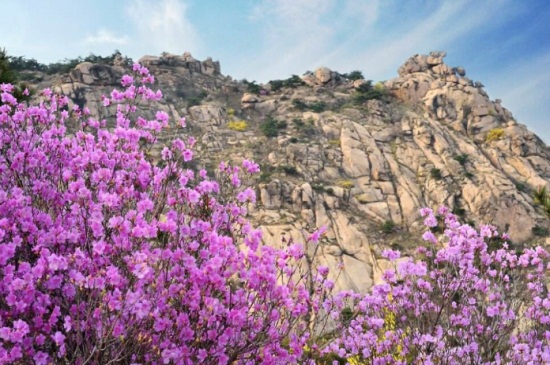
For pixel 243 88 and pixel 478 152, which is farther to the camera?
pixel 243 88

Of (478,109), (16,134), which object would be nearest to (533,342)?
(16,134)

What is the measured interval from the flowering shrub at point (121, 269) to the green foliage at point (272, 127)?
33.1 m

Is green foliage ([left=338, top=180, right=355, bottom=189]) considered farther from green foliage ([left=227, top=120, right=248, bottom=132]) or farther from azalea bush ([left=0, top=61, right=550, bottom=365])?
azalea bush ([left=0, top=61, right=550, bottom=365])

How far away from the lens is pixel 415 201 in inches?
1238

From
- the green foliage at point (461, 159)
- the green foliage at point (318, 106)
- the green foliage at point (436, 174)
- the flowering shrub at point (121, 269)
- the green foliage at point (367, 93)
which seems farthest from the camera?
the green foliage at point (367, 93)

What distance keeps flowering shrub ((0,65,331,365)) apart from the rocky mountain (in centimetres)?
1984

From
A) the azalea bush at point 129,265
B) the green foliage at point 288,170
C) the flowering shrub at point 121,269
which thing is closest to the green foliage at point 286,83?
the green foliage at point 288,170

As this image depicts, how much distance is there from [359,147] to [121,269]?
33730mm

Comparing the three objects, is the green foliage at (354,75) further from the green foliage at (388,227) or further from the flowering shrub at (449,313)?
the flowering shrub at (449,313)

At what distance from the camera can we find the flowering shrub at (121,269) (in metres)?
3.14

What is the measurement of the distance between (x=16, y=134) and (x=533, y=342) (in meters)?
9.41

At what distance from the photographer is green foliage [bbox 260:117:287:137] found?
38.3 metres

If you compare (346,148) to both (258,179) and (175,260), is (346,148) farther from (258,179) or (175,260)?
(175,260)

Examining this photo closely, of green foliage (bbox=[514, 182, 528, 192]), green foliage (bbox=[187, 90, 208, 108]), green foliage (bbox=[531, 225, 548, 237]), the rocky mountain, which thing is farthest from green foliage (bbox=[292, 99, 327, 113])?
green foliage (bbox=[531, 225, 548, 237])
